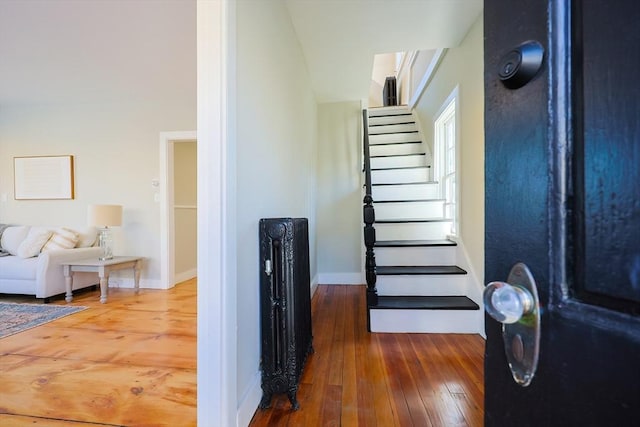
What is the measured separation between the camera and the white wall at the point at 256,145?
50.1 inches

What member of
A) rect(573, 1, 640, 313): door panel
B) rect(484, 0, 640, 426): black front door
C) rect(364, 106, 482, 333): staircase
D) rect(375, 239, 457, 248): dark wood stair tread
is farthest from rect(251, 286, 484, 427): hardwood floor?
rect(573, 1, 640, 313): door panel

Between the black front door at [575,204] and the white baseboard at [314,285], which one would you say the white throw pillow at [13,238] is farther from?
the black front door at [575,204]

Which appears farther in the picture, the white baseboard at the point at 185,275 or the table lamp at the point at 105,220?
the white baseboard at the point at 185,275

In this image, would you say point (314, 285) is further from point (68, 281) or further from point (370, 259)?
point (68, 281)

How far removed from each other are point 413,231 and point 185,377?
237 cm

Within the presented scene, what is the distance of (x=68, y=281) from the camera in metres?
3.28

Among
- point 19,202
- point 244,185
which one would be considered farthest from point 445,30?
point 19,202

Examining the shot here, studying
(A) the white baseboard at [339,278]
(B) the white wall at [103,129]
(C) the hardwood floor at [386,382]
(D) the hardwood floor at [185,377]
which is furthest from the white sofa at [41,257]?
(C) the hardwood floor at [386,382]

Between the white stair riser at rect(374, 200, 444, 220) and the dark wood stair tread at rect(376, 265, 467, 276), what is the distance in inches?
29.5

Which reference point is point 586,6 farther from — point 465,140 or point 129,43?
point 129,43

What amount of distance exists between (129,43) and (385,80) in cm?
510

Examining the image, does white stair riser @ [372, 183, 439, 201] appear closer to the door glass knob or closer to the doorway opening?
the doorway opening

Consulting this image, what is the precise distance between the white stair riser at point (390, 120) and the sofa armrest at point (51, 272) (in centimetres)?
433

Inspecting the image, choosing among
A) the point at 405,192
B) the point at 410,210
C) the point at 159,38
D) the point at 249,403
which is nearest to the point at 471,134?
the point at 410,210
